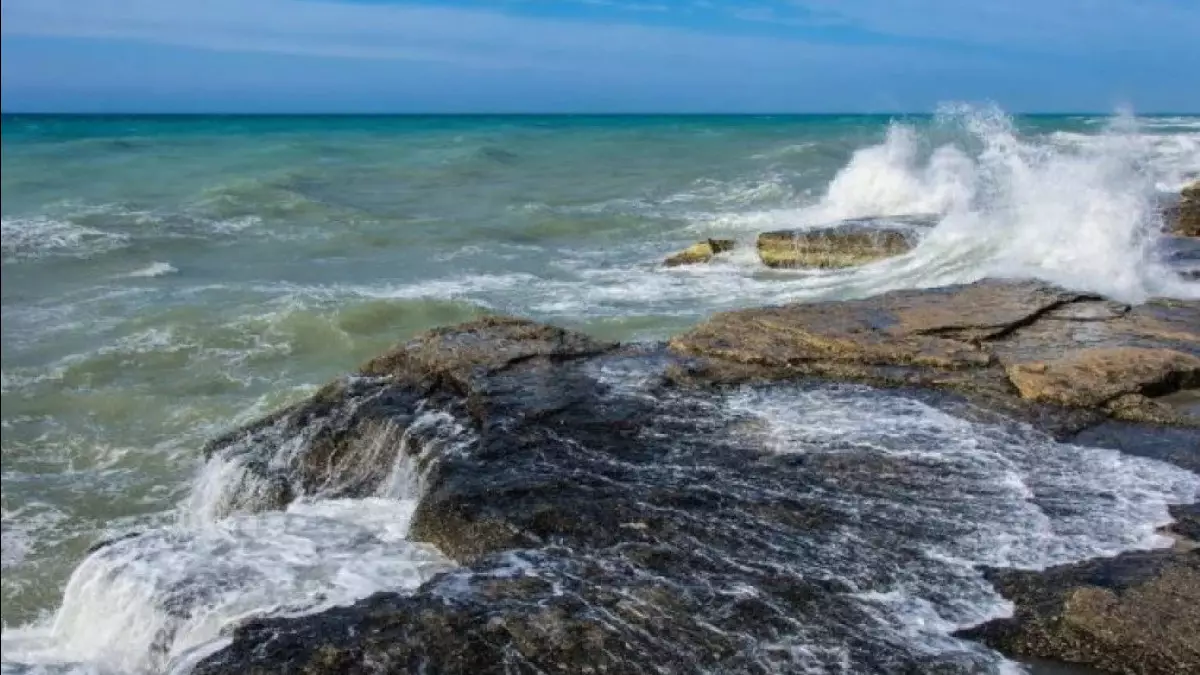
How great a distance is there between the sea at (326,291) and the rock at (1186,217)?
11.7 inches

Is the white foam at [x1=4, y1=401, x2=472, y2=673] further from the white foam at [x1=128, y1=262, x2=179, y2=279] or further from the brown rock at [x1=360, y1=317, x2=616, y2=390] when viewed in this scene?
the white foam at [x1=128, y1=262, x2=179, y2=279]

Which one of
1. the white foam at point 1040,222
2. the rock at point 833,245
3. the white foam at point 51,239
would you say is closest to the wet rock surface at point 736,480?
the white foam at point 1040,222

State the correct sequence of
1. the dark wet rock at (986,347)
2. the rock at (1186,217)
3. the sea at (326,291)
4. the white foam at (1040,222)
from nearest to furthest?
the sea at (326,291), the dark wet rock at (986,347), the white foam at (1040,222), the rock at (1186,217)

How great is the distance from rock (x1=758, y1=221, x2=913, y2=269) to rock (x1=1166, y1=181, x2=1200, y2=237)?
9.92 ft

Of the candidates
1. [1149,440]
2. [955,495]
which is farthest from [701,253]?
[955,495]

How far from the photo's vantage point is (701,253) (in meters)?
15.4

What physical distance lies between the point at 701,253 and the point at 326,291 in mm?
5294

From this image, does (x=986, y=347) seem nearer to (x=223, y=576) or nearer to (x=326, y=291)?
(x=223, y=576)

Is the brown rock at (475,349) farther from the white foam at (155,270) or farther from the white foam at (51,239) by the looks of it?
the white foam at (51,239)

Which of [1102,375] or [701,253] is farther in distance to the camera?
[701,253]

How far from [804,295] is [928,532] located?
300 inches

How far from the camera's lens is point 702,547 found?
479 cm

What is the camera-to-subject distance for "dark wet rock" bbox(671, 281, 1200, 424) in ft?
22.1

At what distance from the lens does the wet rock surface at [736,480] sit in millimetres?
4055
